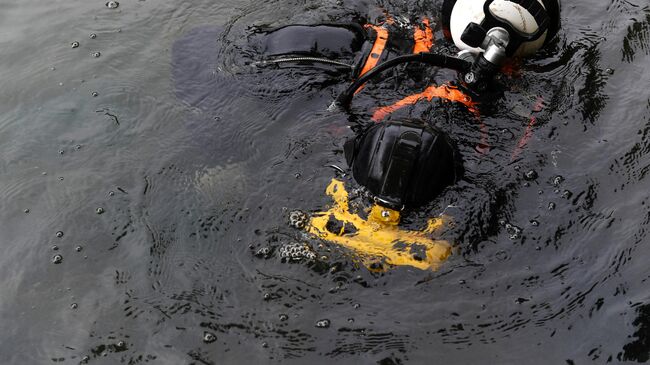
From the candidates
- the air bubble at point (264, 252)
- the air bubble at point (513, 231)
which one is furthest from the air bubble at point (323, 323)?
the air bubble at point (513, 231)

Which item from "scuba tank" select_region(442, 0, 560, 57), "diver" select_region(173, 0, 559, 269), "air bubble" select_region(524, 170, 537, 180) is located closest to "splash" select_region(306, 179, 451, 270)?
"diver" select_region(173, 0, 559, 269)

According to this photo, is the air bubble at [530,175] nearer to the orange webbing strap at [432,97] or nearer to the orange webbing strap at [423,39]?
the orange webbing strap at [432,97]

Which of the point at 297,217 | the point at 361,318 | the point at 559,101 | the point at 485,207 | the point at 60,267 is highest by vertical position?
the point at 559,101

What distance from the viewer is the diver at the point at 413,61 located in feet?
11.6

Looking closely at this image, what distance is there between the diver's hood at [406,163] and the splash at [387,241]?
0.14 meters

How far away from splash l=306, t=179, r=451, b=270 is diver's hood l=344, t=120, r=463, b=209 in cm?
14

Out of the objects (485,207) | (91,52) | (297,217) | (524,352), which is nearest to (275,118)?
(297,217)

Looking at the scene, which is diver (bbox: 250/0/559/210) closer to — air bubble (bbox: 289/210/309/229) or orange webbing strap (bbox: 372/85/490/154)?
orange webbing strap (bbox: 372/85/490/154)

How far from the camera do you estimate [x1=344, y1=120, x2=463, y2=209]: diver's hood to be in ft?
11.5

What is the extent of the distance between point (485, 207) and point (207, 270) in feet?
6.63

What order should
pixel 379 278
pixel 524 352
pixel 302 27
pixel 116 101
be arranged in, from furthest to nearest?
pixel 116 101 → pixel 302 27 → pixel 379 278 → pixel 524 352

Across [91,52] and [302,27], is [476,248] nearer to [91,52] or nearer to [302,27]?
[302,27]

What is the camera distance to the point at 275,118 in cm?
468

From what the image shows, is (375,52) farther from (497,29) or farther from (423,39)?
(497,29)
